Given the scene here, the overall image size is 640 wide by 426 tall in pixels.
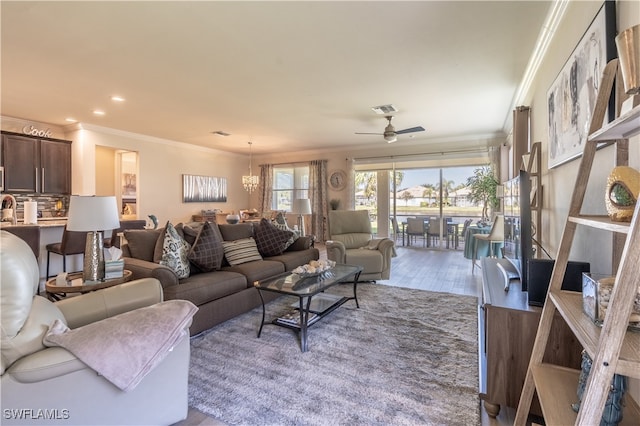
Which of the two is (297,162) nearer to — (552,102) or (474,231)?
(474,231)

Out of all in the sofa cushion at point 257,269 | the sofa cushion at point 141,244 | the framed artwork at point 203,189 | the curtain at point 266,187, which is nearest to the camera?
the sofa cushion at point 141,244

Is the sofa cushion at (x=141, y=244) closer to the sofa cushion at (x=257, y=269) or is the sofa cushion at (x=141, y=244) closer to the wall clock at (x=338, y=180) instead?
the sofa cushion at (x=257, y=269)

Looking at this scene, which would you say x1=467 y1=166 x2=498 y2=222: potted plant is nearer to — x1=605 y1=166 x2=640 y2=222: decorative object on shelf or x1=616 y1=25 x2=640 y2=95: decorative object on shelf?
x1=605 y1=166 x2=640 y2=222: decorative object on shelf

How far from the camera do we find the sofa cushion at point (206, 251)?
3.01 meters

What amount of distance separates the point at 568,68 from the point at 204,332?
345 cm

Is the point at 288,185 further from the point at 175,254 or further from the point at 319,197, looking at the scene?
the point at 175,254

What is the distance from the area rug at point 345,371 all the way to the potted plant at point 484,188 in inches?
146

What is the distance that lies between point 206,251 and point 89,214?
1.05 m

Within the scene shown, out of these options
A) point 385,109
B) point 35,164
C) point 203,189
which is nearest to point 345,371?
point 385,109

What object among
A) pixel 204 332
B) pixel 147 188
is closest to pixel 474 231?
pixel 204 332

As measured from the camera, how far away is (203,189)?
308 inches

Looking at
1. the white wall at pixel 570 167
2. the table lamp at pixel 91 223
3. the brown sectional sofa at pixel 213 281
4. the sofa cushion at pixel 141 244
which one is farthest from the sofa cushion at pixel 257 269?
the white wall at pixel 570 167

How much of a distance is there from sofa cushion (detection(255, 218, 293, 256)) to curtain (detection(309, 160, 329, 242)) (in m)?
4.01

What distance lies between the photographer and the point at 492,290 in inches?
73.7
